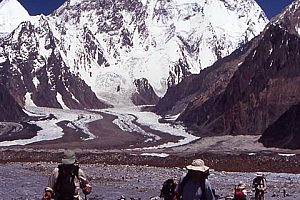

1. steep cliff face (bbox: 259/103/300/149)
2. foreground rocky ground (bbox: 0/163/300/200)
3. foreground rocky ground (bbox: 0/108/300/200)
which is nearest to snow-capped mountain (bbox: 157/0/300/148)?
steep cliff face (bbox: 259/103/300/149)

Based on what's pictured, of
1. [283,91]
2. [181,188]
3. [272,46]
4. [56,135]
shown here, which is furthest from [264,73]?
[181,188]

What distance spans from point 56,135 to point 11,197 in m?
85.8

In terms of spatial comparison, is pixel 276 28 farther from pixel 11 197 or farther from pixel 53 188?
pixel 53 188

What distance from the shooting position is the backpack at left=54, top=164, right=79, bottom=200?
12977 millimetres

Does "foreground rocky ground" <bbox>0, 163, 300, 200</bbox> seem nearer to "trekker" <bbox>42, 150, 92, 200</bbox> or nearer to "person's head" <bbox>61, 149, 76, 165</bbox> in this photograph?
"trekker" <bbox>42, 150, 92, 200</bbox>

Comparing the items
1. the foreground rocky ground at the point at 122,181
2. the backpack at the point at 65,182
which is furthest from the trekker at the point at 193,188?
the foreground rocky ground at the point at 122,181

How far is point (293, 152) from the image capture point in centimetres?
7088

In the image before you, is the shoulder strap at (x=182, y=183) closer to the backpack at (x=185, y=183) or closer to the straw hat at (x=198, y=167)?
the backpack at (x=185, y=183)

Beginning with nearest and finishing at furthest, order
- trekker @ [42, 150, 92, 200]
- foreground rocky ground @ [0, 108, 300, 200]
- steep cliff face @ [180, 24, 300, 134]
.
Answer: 1. trekker @ [42, 150, 92, 200]
2. foreground rocky ground @ [0, 108, 300, 200]
3. steep cliff face @ [180, 24, 300, 134]

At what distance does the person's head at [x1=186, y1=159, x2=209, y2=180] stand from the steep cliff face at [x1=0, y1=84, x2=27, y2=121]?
16723cm

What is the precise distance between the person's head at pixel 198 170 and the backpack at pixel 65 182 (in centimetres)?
216

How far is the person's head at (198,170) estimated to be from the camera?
12234mm

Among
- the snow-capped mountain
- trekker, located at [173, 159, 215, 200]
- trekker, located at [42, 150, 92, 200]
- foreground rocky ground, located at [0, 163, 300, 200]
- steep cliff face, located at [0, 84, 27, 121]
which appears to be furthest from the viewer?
steep cliff face, located at [0, 84, 27, 121]

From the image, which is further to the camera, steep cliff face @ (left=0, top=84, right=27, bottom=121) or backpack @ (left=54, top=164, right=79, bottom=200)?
steep cliff face @ (left=0, top=84, right=27, bottom=121)
